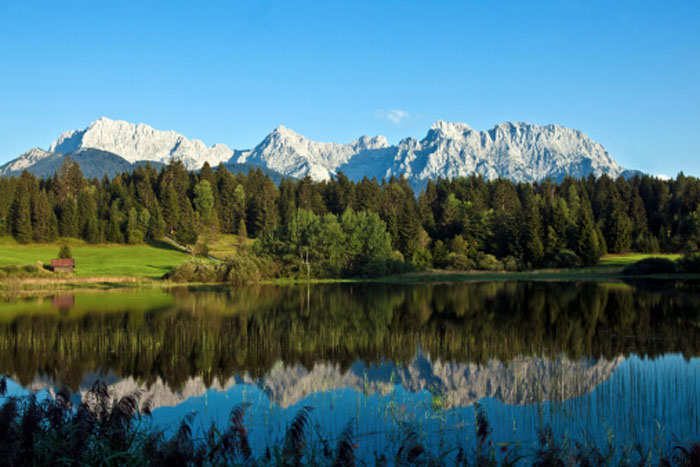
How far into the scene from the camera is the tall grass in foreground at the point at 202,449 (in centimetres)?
858

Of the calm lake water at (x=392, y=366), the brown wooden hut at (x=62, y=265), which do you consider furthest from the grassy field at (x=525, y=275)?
the brown wooden hut at (x=62, y=265)

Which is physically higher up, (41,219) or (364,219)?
(41,219)

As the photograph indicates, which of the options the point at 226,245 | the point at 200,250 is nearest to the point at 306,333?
the point at 200,250

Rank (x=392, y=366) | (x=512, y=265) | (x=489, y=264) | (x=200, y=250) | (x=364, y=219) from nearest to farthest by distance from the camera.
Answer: (x=392, y=366), (x=364, y=219), (x=512, y=265), (x=489, y=264), (x=200, y=250)

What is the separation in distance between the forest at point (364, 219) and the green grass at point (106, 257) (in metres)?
4.81

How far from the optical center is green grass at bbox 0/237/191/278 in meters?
78.6

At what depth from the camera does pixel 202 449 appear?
10086mm

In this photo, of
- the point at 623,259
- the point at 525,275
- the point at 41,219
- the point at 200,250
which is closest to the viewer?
the point at 525,275

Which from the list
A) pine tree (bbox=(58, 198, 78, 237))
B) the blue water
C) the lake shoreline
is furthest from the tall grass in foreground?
pine tree (bbox=(58, 198, 78, 237))

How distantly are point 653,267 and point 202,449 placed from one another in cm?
8621

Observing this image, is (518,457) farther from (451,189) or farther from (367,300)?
(451,189)

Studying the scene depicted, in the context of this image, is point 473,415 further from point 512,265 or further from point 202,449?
point 512,265

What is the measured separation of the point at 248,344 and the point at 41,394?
9559mm

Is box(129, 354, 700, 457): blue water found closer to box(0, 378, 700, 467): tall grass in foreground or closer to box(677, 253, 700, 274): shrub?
box(0, 378, 700, 467): tall grass in foreground
